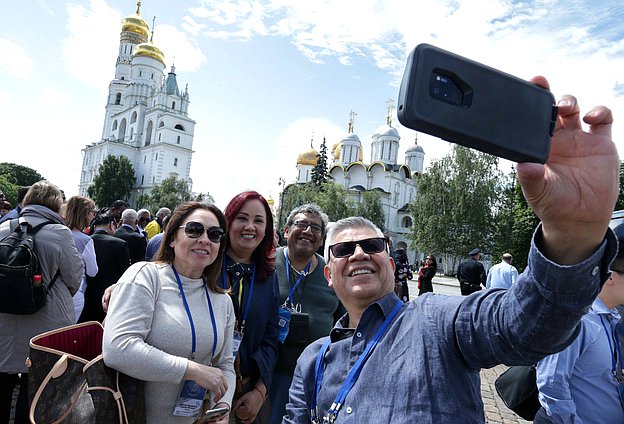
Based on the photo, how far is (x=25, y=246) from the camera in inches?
128

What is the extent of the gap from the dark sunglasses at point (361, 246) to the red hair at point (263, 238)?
1.24 m

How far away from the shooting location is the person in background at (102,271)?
4867 mm

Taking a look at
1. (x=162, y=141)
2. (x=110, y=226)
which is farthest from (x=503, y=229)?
(x=162, y=141)

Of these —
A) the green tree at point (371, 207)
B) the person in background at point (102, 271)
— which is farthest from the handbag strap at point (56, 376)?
the green tree at point (371, 207)

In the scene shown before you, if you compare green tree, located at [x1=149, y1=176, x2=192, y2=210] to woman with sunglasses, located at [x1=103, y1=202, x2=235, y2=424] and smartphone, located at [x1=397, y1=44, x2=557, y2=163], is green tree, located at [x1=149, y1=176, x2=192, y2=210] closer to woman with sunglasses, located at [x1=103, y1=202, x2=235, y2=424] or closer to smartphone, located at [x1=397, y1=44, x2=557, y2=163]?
woman with sunglasses, located at [x1=103, y1=202, x2=235, y2=424]

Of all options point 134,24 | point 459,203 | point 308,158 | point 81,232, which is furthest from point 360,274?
point 134,24

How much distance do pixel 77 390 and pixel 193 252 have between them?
88 centimetres

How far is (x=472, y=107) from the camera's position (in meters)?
1.06

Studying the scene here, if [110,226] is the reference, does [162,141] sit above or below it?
above

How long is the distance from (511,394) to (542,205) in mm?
2223

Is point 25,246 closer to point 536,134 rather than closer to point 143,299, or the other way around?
point 143,299

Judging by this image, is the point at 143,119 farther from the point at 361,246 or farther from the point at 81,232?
the point at 361,246

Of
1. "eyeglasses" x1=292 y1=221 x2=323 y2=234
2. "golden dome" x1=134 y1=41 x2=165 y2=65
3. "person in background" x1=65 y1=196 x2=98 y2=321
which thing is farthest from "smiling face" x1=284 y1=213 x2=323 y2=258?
"golden dome" x1=134 y1=41 x2=165 y2=65

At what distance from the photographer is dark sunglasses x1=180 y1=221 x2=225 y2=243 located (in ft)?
8.33
